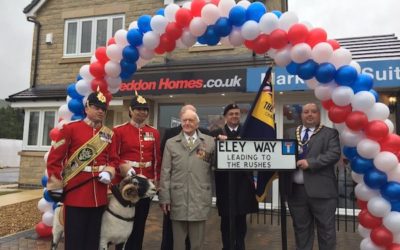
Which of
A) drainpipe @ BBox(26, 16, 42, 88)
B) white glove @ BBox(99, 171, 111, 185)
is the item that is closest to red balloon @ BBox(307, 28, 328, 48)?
white glove @ BBox(99, 171, 111, 185)

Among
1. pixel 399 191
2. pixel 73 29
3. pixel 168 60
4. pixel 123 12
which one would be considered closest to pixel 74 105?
pixel 399 191

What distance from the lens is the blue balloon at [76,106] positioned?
560 centimetres

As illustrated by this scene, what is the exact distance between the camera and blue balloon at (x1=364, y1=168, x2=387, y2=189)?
434cm

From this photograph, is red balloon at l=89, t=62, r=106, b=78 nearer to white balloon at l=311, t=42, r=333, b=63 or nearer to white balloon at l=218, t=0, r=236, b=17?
white balloon at l=218, t=0, r=236, b=17

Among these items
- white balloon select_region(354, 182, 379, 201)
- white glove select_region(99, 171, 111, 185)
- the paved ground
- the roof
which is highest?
the roof

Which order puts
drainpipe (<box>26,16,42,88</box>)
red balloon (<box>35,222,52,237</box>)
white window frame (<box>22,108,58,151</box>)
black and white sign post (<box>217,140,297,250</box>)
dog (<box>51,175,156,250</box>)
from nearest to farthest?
dog (<box>51,175,156,250</box>), black and white sign post (<box>217,140,297,250</box>), red balloon (<box>35,222,52,237</box>), white window frame (<box>22,108,58,151</box>), drainpipe (<box>26,16,42,88</box>)

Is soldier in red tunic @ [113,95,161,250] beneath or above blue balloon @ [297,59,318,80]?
beneath

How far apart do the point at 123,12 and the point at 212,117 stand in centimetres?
475

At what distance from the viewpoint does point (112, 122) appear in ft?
36.7

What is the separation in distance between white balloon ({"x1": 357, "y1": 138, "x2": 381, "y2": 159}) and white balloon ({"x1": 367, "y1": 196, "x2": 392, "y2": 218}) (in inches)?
20.3

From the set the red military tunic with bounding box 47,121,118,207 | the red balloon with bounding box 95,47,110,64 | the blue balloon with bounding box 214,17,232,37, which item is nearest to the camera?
the red military tunic with bounding box 47,121,118,207

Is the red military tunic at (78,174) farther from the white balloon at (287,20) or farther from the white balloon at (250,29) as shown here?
the white balloon at (287,20)

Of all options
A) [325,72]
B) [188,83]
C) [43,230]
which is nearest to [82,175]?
[43,230]

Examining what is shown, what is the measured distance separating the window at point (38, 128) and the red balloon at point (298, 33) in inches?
358
